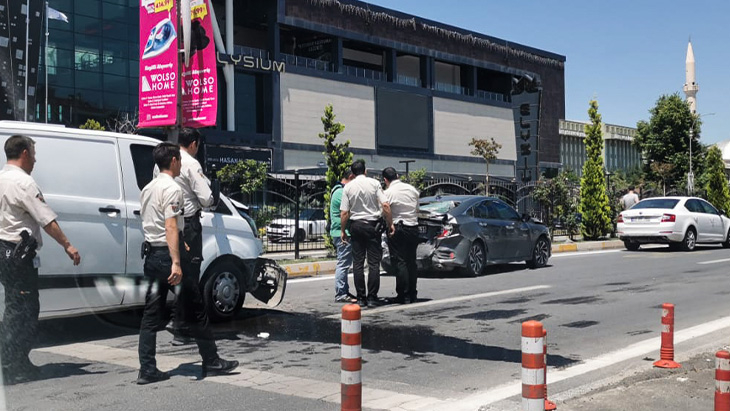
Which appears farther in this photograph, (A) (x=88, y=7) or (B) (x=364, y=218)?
(A) (x=88, y=7)

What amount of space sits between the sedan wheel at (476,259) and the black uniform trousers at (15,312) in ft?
28.8

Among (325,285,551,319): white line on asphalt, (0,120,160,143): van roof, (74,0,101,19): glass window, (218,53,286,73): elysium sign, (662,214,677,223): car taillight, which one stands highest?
(74,0,101,19): glass window

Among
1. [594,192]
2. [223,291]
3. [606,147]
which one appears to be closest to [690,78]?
[606,147]

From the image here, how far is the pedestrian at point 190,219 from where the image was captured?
6.09 metres

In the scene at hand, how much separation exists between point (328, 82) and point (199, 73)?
38089 mm

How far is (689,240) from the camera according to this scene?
19.9 metres

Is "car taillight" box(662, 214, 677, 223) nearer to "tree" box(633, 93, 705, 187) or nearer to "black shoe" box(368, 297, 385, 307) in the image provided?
"black shoe" box(368, 297, 385, 307)

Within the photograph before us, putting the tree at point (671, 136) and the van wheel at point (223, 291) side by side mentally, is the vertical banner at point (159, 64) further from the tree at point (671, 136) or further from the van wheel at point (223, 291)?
the tree at point (671, 136)

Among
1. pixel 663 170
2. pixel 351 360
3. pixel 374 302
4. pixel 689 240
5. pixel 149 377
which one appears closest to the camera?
pixel 351 360

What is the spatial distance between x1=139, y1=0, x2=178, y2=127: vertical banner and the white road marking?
5413 millimetres

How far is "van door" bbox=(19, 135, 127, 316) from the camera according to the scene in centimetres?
712

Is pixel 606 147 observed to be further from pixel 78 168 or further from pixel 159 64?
pixel 78 168

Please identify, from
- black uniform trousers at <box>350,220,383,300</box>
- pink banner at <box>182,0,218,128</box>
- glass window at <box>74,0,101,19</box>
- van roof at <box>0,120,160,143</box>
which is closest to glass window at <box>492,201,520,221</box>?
black uniform trousers at <box>350,220,383,300</box>

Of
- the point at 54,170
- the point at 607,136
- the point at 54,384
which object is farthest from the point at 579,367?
the point at 607,136
